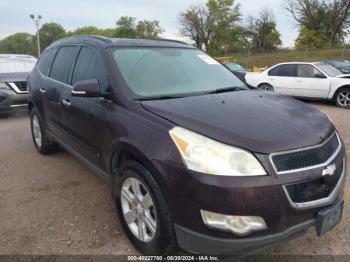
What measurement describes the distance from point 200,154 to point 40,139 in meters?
3.87

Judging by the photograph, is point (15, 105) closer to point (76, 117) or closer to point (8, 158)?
point (8, 158)

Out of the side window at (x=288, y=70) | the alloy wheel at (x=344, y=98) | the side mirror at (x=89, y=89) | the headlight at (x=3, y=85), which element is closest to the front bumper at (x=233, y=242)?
the side mirror at (x=89, y=89)

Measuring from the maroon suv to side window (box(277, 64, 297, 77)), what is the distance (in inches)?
323

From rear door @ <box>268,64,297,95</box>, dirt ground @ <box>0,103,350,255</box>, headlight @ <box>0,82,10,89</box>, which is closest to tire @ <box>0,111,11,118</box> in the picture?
headlight @ <box>0,82,10,89</box>

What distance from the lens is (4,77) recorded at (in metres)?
8.72

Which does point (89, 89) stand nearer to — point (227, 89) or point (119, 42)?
point (119, 42)

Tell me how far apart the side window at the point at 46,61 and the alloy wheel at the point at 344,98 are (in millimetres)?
8251

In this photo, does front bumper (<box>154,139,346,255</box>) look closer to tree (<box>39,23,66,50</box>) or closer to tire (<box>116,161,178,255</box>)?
tire (<box>116,161,178,255</box>)

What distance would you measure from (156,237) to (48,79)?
3.02 meters

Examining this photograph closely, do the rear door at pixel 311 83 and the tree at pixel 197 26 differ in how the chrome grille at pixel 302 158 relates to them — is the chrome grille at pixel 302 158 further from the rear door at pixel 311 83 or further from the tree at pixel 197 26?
the tree at pixel 197 26

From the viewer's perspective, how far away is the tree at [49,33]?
2928 inches

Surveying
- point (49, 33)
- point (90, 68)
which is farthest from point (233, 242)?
point (49, 33)

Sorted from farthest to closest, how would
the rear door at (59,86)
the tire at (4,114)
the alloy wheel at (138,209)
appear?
the tire at (4,114)
the rear door at (59,86)
the alloy wheel at (138,209)

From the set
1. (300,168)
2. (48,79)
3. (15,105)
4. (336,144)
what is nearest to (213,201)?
(300,168)
